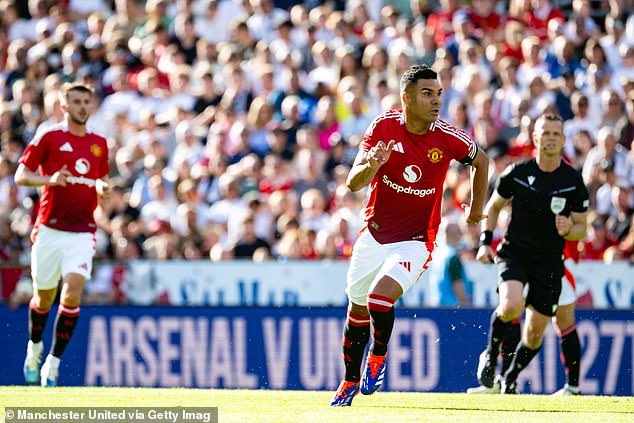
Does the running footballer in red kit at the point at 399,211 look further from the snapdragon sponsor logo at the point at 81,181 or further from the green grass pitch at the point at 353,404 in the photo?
the snapdragon sponsor logo at the point at 81,181

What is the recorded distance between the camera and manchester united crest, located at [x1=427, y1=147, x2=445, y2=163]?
35.0ft

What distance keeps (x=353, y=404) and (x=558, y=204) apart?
Answer: 3057 millimetres

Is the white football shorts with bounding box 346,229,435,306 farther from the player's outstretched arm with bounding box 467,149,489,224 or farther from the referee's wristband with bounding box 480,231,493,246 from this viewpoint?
the referee's wristband with bounding box 480,231,493,246

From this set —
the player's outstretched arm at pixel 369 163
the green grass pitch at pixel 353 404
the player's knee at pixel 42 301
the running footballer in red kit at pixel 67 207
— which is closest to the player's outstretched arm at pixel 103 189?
the running footballer in red kit at pixel 67 207

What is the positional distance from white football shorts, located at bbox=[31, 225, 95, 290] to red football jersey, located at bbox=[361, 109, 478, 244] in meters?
3.52

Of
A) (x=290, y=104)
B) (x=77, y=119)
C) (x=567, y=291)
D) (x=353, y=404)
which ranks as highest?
(x=290, y=104)

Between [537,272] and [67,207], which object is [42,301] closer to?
[67,207]

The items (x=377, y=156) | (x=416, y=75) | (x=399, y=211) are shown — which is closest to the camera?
(x=377, y=156)

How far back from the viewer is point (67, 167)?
1325 cm

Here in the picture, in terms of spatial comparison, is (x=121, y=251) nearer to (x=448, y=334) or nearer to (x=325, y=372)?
(x=325, y=372)

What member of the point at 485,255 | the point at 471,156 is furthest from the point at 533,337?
the point at 471,156

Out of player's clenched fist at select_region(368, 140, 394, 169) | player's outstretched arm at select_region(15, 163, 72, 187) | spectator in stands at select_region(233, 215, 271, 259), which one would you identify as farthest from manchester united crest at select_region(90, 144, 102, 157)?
player's clenched fist at select_region(368, 140, 394, 169)

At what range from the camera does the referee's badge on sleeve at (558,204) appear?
→ 1277cm

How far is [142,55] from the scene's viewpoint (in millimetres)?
21688
